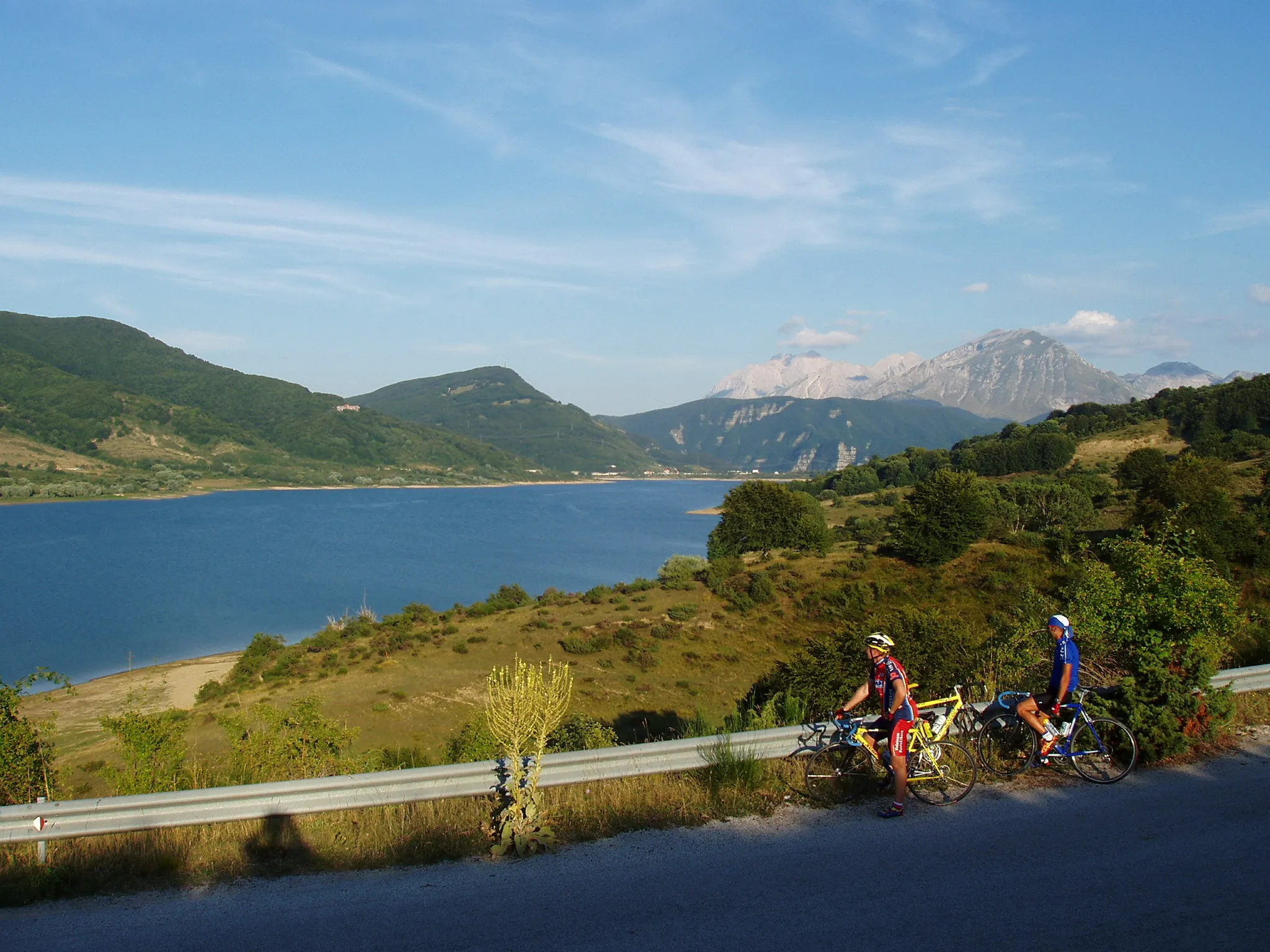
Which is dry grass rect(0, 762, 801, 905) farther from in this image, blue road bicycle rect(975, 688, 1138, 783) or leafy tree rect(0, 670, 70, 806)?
blue road bicycle rect(975, 688, 1138, 783)

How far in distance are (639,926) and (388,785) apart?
2.11m

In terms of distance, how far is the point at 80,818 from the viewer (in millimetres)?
5227

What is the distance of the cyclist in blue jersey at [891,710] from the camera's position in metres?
6.21

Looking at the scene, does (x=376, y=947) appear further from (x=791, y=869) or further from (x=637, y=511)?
(x=637, y=511)

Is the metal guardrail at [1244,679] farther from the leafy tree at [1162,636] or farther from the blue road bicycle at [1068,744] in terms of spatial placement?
the blue road bicycle at [1068,744]

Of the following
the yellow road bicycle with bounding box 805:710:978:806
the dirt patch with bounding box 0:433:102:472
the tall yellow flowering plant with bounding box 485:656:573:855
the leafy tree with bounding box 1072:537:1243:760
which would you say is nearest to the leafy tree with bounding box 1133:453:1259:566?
the leafy tree with bounding box 1072:537:1243:760

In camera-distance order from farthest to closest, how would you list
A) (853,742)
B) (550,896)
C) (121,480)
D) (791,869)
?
(121,480), (853,742), (791,869), (550,896)

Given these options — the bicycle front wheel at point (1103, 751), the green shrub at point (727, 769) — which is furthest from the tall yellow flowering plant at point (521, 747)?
the bicycle front wheel at point (1103, 751)

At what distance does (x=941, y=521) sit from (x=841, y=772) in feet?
Answer: 132

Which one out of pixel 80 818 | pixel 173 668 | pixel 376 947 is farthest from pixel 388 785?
pixel 173 668

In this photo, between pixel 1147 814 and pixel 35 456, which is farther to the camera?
pixel 35 456

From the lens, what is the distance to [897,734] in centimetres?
628

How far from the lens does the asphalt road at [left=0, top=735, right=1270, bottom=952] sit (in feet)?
14.4

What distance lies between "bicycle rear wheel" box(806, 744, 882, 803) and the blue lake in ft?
151
